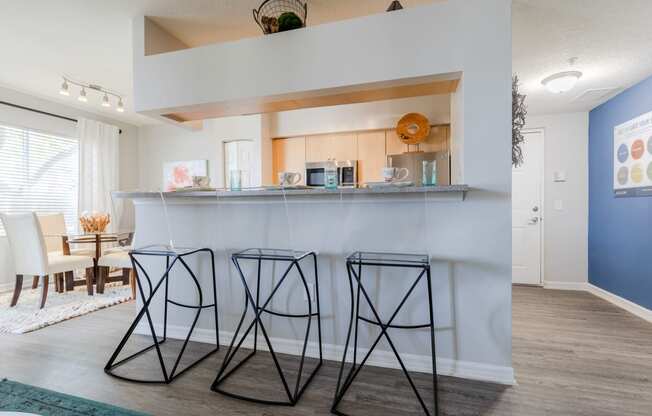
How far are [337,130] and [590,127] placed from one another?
2.99 meters

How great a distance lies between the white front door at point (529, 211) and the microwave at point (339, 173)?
210cm

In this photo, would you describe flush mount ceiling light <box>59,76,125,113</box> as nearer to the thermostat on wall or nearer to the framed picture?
the framed picture

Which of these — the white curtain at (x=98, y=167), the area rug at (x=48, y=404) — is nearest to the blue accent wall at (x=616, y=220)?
the area rug at (x=48, y=404)

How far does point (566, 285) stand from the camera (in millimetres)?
4016

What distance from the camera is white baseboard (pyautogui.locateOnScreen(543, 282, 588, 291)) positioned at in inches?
156

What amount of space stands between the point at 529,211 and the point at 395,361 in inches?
128

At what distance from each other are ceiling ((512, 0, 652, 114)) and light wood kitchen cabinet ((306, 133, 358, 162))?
1887 millimetres

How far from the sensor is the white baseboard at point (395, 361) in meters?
1.80

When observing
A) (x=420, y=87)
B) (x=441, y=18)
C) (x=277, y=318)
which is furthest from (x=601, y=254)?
(x=277, y=318)

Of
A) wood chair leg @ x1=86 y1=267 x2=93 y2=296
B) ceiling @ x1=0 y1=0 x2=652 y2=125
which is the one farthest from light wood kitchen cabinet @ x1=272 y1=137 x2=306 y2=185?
wood chair leg @ x1=86 y1=267 x2=93 y2=296

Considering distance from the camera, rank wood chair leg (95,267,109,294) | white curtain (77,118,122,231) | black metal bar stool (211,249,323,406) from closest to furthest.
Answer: black metal bar stool (211,249,323,406), wood chair leg (95,267,109,294), white curtain (77,118,122,231)

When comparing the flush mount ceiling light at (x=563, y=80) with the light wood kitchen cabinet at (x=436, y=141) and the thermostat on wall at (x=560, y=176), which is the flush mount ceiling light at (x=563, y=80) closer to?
the light wood kitchen cabinet at (x=436, y=141)

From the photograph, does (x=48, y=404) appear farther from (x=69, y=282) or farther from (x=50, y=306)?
(x=69, y=282)

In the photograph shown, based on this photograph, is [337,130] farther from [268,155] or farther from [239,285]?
[239,285]
